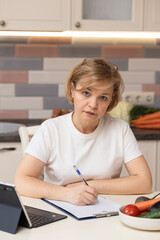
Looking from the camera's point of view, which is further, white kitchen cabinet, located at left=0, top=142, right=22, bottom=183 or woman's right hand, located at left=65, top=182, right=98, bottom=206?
white kitchen cabinet, located at left=0, top=142, right=22, bottom=183

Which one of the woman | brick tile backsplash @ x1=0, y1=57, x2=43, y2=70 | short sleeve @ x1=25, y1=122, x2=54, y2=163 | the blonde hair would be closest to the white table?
the woman

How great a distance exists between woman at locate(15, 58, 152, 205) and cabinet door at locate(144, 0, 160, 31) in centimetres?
119

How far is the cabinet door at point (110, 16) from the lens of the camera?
9.86 ft

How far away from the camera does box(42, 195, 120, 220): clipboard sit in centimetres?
147

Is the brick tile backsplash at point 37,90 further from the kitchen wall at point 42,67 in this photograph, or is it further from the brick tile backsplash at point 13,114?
the brick tile backsplash at point 13,114

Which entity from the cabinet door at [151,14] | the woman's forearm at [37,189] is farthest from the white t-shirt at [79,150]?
the cabinet door at [151,14]

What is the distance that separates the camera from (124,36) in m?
3.35

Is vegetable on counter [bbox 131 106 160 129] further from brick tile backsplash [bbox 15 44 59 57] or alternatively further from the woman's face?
the woman's face

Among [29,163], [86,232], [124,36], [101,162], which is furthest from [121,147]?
[124,36]

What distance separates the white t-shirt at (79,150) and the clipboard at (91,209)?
27 cm

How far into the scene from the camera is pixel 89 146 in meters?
1.95

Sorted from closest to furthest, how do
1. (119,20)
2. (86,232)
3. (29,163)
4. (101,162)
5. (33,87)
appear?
(86,232)
(29,163)
(101,162)
(119,20)
(33,87)

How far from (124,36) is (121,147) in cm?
156

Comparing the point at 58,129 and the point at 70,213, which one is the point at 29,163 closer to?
the point at 58,129
